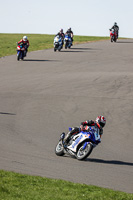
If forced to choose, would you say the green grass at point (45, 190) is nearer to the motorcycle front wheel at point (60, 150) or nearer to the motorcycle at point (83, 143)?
the motorcycle at point (83, 143)

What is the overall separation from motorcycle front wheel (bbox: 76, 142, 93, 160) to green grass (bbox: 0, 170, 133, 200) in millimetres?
2593

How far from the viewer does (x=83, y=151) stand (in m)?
11.8

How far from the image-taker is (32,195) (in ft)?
25.6

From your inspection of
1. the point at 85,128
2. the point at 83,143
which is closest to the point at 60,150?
→ the point at 83,143

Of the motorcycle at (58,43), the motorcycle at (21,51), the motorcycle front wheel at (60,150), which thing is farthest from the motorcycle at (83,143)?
the motorcycle at (58,43)

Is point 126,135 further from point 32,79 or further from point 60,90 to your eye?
point 32,79

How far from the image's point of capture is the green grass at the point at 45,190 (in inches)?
306

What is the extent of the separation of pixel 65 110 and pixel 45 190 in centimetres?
1225

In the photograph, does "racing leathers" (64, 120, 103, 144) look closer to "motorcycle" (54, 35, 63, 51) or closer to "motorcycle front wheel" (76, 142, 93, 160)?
"motorcycle front wheel" (76, 142, 93, 160)

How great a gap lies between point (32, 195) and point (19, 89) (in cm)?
1797

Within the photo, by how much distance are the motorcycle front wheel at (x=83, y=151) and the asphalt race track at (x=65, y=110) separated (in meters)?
0.20

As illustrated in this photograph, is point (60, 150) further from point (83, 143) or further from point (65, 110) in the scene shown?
point (65, 110)

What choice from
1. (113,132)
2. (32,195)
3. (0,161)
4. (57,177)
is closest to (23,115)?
(113,132)

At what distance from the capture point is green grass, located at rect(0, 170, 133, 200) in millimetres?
7770
